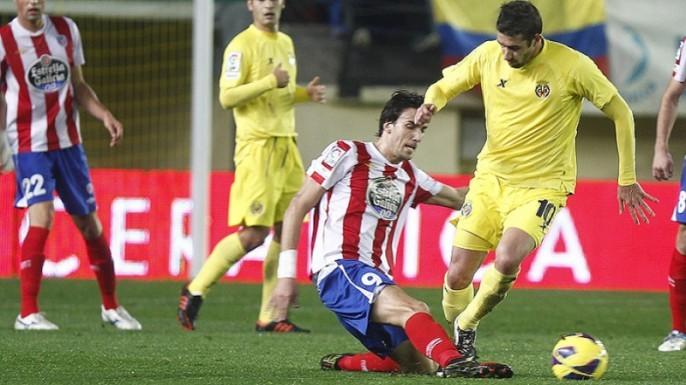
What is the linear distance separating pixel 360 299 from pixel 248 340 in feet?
6.64

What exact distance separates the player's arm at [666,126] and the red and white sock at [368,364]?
6.03 ft

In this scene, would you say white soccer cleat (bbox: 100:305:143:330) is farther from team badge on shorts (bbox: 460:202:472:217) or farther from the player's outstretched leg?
team badge on shorts (bbox: 460:202:472:217)

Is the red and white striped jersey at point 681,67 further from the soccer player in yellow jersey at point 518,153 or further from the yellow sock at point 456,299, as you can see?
the yellow sock at point 456,299

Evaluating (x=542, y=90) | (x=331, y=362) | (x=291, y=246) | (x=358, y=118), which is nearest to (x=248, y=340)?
(x=331, y=362)

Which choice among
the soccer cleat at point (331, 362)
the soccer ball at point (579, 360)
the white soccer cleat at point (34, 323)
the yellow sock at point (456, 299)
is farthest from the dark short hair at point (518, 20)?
the white soccer cleat at point (34, 323)

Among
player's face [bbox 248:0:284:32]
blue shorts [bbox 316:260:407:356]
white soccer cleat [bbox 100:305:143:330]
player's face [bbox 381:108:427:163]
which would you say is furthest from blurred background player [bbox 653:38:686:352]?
white soccer cleat [bbox 100:305:143:330]

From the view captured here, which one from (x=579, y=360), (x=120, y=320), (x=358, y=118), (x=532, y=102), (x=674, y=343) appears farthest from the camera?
(x=358, y=118)

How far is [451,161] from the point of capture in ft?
58.6

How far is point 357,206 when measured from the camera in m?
6.76

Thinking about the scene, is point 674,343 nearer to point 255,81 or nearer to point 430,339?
point 430,339

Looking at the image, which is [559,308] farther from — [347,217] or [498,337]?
[347,217]

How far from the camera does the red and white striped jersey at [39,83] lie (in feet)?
29.1

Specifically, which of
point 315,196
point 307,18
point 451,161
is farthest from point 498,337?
point 307,18

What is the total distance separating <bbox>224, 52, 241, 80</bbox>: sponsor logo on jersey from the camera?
9234 mm
